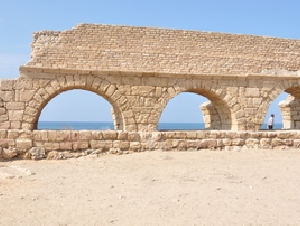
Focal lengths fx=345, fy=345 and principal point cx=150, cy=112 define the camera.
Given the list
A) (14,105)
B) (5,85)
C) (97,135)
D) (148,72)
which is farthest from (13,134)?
(148,72)

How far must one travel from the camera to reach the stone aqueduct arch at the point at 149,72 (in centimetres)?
948

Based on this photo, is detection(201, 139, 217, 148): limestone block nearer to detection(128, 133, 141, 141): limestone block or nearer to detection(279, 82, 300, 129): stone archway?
detection(128, 133, 141, 141): limestone block

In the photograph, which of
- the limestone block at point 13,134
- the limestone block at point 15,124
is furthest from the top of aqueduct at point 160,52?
the limestone block at point 13,134

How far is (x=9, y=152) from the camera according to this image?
8984 mm

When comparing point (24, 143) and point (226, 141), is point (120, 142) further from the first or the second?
point (226, 141)

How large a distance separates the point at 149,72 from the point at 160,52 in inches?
36.3

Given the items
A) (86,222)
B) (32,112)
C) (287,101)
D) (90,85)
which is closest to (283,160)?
(90,85)

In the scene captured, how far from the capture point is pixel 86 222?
155 inches

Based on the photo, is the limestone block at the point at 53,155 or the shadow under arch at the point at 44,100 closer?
the limestone block at the point at 53,155

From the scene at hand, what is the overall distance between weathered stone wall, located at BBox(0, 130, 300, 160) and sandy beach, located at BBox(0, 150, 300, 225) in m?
0.55

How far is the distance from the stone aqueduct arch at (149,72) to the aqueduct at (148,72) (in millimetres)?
26

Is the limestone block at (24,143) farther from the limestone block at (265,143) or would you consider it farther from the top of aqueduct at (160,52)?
the limestone block at (265,143)

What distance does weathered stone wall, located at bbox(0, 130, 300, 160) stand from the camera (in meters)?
9.10

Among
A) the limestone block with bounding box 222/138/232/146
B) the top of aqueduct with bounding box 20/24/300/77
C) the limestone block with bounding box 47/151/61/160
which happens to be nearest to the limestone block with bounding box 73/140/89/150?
the limestone block with bounding box 47/151/61/160
